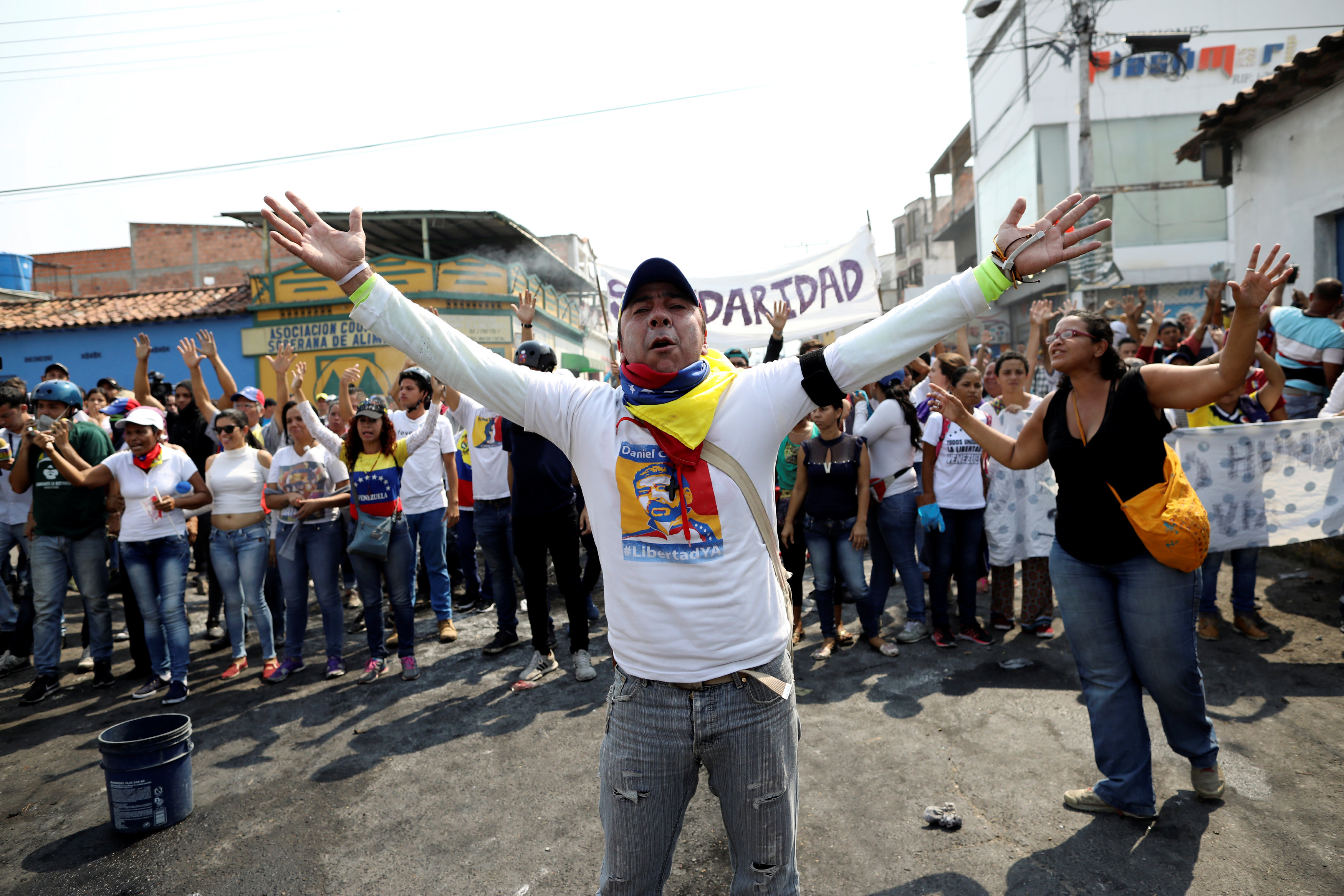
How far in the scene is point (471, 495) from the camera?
24.2ft

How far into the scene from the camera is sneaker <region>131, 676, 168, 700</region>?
5754mm

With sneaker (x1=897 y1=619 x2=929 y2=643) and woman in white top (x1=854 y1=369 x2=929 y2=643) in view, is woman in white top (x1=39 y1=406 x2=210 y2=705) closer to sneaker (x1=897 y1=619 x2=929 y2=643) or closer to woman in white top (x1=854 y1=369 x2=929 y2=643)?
woman in white top (x1=854 y1=369 x2=929 y2=643)

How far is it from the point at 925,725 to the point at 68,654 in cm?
759

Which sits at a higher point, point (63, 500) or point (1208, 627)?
point (63, 500)

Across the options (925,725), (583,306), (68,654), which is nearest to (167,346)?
(583,306)

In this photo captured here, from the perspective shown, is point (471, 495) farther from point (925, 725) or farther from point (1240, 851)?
point (1240, 851)

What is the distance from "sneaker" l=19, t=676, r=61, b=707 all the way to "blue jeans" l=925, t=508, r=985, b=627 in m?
7.04

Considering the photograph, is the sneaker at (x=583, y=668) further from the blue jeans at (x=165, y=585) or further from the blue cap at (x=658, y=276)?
the blue cap at (x=658, y=276)

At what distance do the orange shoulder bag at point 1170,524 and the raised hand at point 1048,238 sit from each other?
1.63m

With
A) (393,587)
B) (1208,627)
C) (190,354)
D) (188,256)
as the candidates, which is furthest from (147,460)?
(188,256)

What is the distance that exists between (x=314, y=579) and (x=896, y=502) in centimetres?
460

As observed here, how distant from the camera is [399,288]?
63.6 ft

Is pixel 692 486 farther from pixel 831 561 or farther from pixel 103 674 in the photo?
pixel 103 674

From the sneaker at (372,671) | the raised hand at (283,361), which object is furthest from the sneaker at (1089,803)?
the raised hand at (283,361)
